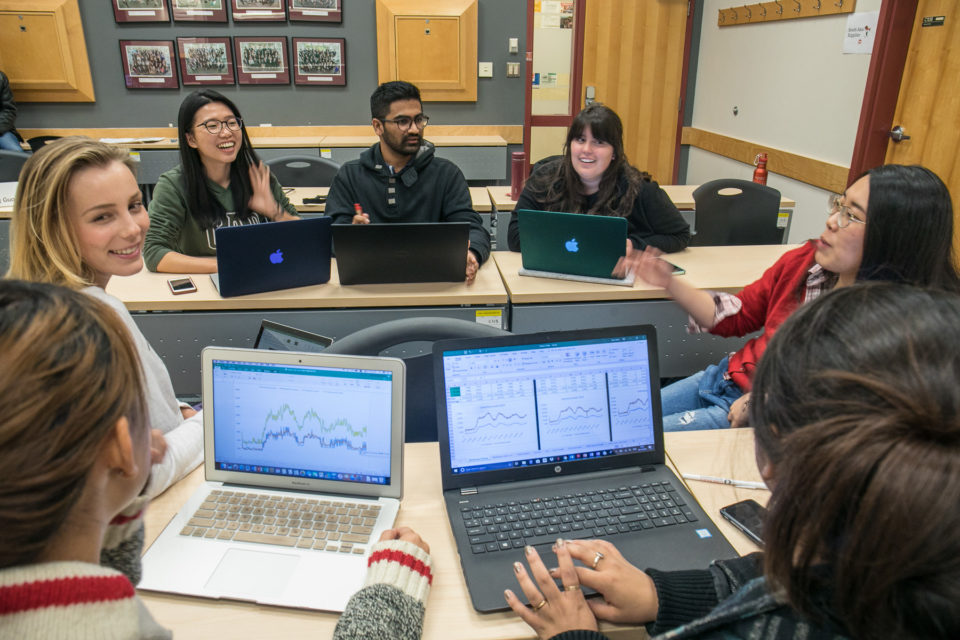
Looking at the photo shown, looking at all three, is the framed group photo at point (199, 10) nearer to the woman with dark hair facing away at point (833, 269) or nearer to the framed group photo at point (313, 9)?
the framed group photo at point (313, 9)

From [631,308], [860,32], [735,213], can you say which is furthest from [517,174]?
[860,32]

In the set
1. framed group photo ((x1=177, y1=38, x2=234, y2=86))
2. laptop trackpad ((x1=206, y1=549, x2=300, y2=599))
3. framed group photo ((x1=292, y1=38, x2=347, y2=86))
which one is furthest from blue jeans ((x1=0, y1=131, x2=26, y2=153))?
laptop trackpad ((x1=206, y1=549, x2=300, y2=599))

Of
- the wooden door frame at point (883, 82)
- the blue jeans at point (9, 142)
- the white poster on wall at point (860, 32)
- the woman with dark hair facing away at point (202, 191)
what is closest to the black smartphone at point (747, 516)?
the woman with dark hair facing away at point (202, 191)

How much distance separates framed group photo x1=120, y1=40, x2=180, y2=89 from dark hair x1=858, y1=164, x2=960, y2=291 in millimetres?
5317

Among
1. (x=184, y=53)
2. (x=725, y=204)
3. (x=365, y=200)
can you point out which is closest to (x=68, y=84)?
(x=184, y=53)

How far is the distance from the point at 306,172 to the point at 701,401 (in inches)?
107

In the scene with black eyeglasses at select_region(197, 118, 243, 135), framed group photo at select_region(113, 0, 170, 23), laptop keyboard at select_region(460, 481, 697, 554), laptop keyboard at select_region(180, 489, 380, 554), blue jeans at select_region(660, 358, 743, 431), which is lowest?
blue jeans at select_region(660, 358, 743, 431)

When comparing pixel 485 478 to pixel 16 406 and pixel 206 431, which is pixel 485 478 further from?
pixel 16 406

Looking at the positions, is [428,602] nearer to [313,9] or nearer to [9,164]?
[9,164]

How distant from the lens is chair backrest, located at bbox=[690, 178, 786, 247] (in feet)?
9.74

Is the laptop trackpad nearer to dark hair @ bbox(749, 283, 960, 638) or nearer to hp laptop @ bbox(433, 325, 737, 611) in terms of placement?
hp laptop @ bbox(433, 325, 737, 611)

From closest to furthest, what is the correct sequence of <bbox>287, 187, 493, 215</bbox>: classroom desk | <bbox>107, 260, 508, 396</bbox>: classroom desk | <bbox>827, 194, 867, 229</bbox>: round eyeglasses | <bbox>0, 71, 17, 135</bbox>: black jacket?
<bbox>827, 194, 867, 229</bbox>: round eyeglasses → <bbox>107, 260, 508, 396</bbox>: classroom desk → <bbox>287, 187, 493, 215</bbox>: classroom desk → <bbox>0, 71, 17, 135</bbox>: black jacket

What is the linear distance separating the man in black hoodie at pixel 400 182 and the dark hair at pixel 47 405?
2.11 meters

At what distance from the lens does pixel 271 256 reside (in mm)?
2051
